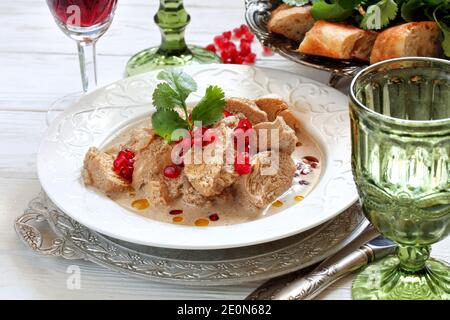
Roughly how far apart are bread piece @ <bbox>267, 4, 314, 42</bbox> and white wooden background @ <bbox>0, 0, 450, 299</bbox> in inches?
7.6

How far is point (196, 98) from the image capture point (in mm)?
2621

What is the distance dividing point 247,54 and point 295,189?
99 cm

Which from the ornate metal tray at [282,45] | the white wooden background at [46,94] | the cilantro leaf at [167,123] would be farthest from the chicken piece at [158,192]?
the ornate metal tray at [282,45]

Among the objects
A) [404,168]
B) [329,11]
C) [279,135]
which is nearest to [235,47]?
[329,11]

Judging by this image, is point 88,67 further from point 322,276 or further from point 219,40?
point 322,276

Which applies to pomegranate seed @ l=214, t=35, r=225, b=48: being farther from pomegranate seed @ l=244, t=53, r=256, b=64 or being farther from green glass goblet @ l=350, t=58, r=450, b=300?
green glass goblet @ l=350, t=58, r=450, b=300

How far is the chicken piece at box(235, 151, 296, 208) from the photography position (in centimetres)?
208

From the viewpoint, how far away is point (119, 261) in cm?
197

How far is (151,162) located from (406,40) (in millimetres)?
905

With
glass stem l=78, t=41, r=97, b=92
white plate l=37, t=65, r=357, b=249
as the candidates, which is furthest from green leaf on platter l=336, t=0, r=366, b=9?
glass stem l=78, t=41, r=97, b=92

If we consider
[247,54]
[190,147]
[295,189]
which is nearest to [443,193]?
[295,189]

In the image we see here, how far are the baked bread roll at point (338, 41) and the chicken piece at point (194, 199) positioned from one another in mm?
757
